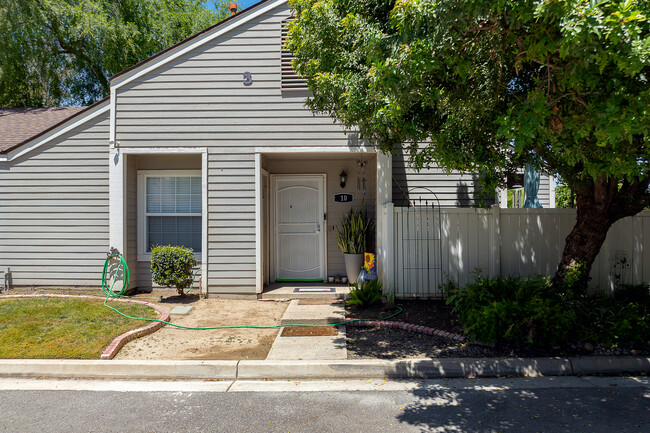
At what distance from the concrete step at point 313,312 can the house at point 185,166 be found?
1086 mm

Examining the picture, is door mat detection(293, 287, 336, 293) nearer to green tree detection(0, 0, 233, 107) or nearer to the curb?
the curb

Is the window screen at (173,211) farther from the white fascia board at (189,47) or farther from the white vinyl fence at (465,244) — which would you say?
the white vinyl fence at (465,244)

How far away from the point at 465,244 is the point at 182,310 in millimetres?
4723

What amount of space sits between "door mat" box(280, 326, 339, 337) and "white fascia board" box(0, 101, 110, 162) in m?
5.52

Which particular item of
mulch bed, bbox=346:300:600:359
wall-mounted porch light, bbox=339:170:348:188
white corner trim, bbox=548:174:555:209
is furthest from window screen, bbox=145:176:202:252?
white corner trim, bbox=548:174:555:209

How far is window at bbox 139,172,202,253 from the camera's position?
28.6 ft

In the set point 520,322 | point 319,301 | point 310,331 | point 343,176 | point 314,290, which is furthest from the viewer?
point 343,176

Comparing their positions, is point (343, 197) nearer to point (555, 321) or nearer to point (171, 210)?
point (171, 210)

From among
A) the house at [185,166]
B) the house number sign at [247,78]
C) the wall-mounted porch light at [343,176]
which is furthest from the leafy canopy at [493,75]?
the wall-mounted porch light at [343,176]

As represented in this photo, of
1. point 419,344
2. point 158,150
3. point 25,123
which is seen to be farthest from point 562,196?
point 25,123

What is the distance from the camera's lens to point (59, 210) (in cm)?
856

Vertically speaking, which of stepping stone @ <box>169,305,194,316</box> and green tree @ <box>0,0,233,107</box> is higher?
green tree @ <box>0,0,233,107</box>

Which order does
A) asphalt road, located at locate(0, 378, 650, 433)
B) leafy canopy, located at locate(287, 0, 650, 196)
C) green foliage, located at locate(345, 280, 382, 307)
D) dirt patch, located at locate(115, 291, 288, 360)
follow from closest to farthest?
leafy canopy, located at locate(287, 0, 650, 196) → asphalt road, located at locate(0, 378, 650, 433) → dirt patch, located at locate(115, 291, 288, 360) → green foliage, located at locate(345, 280, 382, 307)

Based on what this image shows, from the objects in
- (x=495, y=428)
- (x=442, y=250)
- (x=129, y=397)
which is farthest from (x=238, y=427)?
(x=442, y=250)
